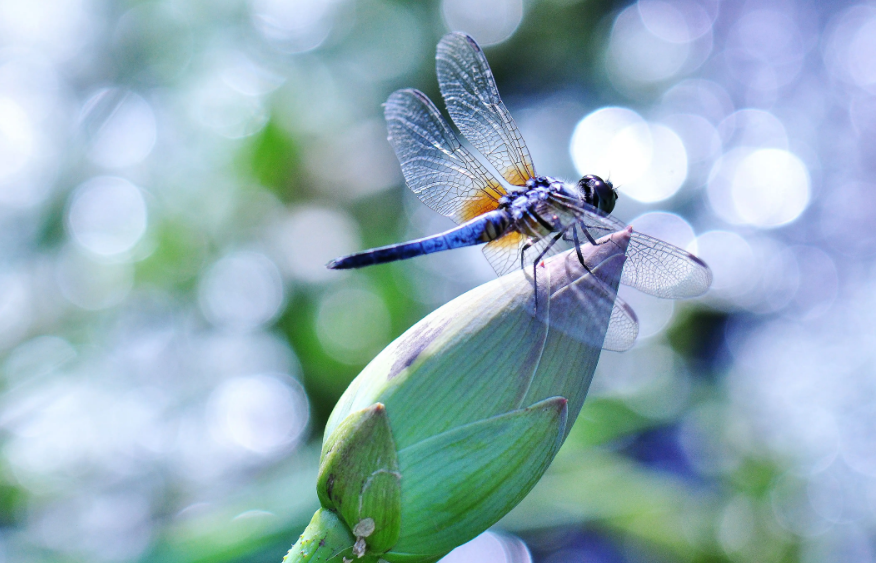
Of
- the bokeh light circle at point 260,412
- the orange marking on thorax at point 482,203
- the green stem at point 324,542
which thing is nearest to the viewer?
the green stem at point 324,542

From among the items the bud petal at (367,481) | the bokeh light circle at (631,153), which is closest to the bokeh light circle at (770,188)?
the bokeh light circle at (631,153)

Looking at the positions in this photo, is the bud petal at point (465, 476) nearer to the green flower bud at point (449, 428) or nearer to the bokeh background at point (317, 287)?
the green flower bud at point (449, 428)

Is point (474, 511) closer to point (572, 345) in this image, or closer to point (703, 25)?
point (572, 345)

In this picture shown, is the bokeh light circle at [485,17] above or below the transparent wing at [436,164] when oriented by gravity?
above

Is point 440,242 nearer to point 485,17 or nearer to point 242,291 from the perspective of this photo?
point 242,291

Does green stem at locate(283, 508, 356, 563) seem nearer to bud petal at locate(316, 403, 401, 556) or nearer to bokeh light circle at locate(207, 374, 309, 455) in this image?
bud petal at locate(316, 403, 401, 556)

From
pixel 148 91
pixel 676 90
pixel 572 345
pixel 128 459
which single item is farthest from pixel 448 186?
pixel 676 90

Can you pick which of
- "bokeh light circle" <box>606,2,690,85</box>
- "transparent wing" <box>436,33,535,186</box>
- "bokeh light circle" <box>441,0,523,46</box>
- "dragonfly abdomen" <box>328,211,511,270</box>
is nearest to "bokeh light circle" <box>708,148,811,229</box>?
"bokeh light circle" <box>606,2,690,85</box>
